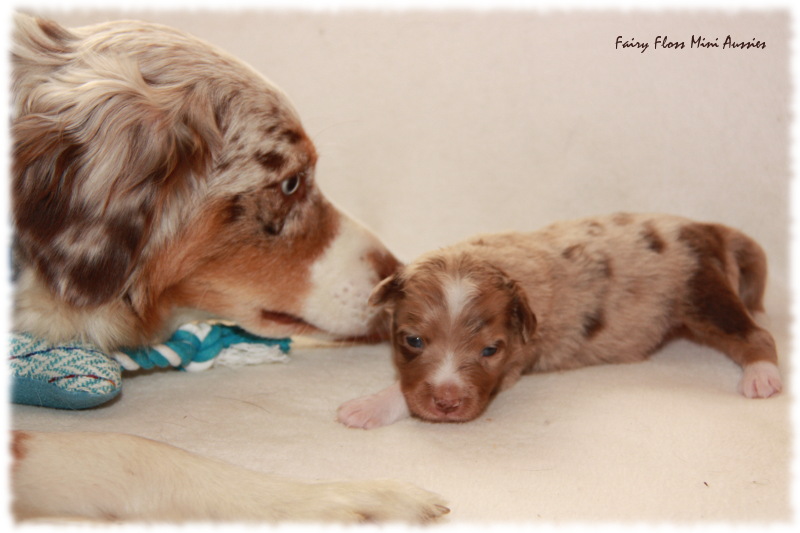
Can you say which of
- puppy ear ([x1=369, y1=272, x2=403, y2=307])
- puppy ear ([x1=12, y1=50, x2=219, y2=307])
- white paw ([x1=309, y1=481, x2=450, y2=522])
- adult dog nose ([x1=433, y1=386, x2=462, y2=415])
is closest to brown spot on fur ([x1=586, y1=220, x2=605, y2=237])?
puppy ear ([x1=369, y1=272, x2=403, y2=307])

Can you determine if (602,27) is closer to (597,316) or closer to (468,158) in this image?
(468,158)

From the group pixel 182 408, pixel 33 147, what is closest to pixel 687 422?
pixel 182 408

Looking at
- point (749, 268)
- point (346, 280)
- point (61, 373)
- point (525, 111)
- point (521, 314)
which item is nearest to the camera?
point (61, 373)

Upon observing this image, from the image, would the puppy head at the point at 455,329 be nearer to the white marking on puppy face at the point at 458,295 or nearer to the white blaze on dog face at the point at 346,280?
the white marking on puppy face at the point at 458,295

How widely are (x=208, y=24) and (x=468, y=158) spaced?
1.65 metres

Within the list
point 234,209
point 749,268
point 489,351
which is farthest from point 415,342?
point 749,268

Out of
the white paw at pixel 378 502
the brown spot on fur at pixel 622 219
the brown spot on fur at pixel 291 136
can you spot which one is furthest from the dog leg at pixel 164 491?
the brown spot on fur at pixel 622 219

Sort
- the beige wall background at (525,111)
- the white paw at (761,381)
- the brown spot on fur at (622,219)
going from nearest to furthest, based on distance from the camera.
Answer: the white paw at (761,381) < the brown spot on fur at (622,219) < the beige wall background at (525,111)

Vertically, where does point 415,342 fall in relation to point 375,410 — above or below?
above

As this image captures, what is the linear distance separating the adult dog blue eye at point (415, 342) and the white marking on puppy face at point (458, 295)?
0.15 metres

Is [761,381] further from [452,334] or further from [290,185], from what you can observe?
[290,185]

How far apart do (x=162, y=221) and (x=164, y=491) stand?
0.93 metres

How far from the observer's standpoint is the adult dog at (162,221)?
229 centimetres

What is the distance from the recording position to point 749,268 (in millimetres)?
3836
